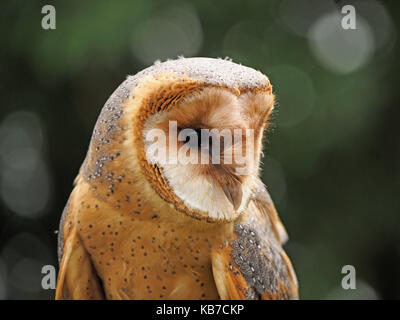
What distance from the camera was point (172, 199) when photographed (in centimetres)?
105

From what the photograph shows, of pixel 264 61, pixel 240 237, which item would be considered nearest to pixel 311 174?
pixel 264 61

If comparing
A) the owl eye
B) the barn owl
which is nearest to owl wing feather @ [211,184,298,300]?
the barn owl

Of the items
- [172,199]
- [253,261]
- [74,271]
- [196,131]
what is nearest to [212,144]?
[196,131]

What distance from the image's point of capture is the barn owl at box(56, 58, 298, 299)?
3.18 ft

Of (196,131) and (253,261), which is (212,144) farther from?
(253,261)

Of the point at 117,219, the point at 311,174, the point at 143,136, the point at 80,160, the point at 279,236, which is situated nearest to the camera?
the point at 143,136

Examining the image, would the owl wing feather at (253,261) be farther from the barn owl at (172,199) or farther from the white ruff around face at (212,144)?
the white ruff around face at (212,144)

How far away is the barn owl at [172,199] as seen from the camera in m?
0.97

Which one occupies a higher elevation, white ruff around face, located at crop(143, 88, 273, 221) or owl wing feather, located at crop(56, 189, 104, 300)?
white ruff around face, located at crop(143, 88, 273, 221)

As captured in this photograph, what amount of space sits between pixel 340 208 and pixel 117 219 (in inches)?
88.5

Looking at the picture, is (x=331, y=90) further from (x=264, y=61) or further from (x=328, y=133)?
(x=264, y=61)

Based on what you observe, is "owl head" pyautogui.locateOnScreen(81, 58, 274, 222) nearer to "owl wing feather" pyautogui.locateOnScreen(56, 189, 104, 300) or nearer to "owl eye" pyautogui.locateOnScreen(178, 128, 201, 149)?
"owl eye" pyautogui.locateOnScreen(178, 128, 201, 149)

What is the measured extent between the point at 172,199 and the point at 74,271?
1.52 ft

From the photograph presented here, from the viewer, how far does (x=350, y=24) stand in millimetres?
2408
